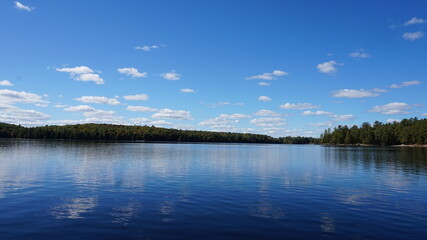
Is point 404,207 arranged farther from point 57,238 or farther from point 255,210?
point 57,238

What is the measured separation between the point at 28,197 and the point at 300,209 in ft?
73.2

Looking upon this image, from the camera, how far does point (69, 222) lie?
63.3 feet

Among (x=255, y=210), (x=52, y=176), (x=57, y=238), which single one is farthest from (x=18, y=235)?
(x=52, y=176)

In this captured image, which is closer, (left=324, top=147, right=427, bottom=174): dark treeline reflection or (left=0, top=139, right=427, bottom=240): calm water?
(left=0, top=139, right=427, bottom=240): calm water

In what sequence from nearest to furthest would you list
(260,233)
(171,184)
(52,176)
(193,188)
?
(260,233) → (193,188) → (171,184) → (52,176)

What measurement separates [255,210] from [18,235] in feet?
48.8

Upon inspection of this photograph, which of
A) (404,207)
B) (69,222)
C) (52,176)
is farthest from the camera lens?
(52,176)

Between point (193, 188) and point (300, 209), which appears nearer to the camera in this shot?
point (300, 209)

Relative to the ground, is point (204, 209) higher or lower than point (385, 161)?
lower

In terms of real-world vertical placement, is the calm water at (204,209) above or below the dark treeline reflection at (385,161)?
below

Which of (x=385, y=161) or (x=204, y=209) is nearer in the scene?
(x=204, y=209)

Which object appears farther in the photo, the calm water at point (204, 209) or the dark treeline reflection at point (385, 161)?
the dark treeline reflection at point (385, 161)

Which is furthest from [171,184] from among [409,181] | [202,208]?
[409,181]

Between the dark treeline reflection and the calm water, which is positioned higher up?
the dark treeline reflection
